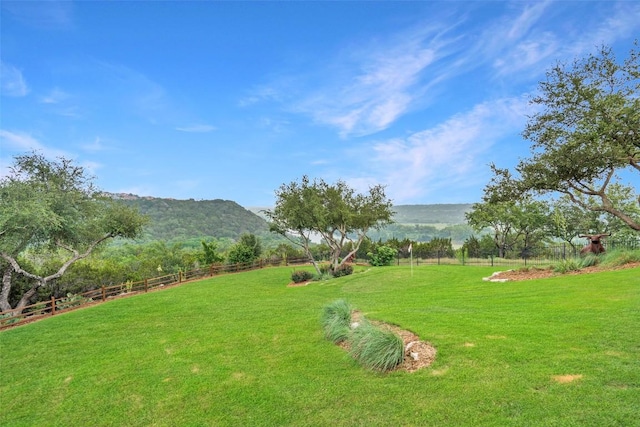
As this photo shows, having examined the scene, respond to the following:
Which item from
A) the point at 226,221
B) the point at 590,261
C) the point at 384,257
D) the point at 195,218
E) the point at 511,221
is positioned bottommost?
the point at 384,257

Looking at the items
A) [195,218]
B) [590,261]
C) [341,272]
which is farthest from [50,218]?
[195,218]

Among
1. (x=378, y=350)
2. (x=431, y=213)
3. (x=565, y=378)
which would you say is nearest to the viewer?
(x=565, y=378)

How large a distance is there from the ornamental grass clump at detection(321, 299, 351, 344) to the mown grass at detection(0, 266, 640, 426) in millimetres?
272

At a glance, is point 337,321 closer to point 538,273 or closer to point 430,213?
point 538,273

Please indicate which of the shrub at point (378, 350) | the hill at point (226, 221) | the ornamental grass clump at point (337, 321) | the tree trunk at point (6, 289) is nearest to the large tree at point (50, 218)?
the tree trunk at point (6, 289)

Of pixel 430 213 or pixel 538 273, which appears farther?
pixel 430 213

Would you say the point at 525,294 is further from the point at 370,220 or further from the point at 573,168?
the point at 370,220

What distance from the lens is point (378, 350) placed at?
596 cm

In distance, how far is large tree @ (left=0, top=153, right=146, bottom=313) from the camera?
17.5 meters

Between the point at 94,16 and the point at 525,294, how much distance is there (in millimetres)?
18764

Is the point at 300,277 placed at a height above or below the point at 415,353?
below

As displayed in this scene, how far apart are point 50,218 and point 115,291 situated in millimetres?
5038

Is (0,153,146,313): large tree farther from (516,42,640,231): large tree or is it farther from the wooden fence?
(516,42,640,231): large tree

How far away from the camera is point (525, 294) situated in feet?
34.4
